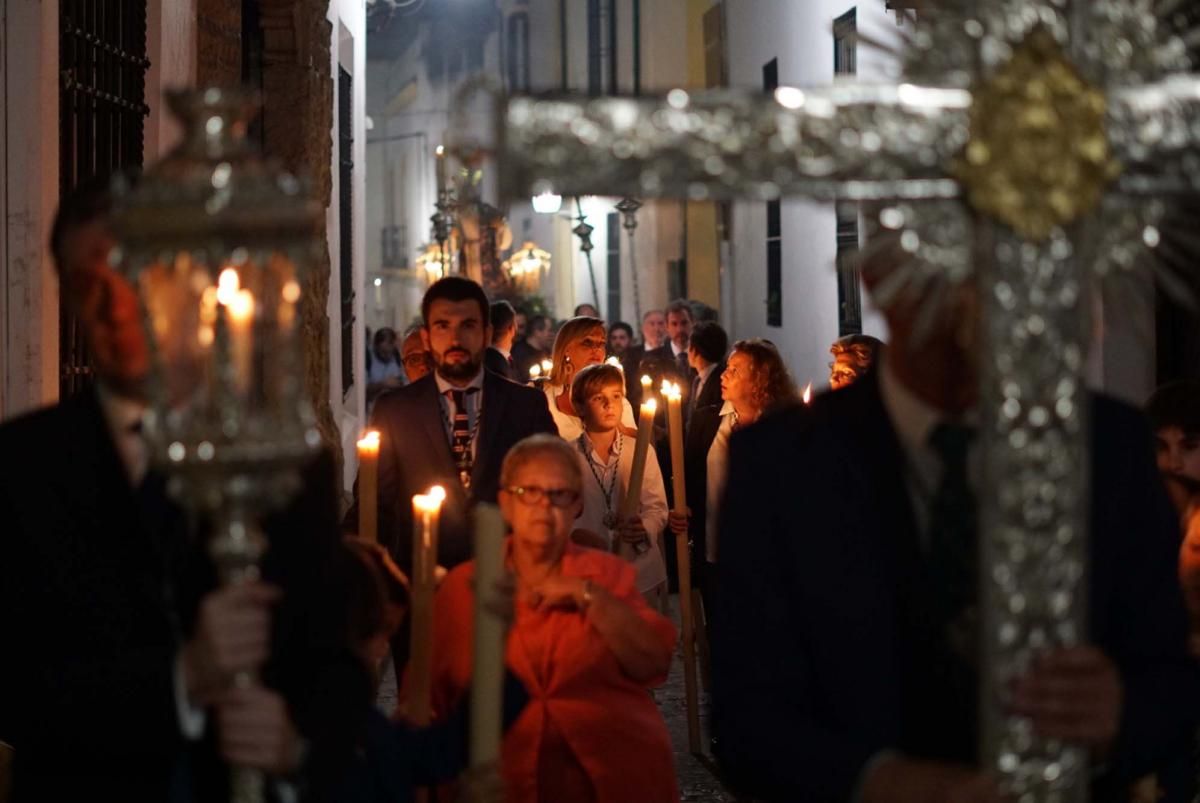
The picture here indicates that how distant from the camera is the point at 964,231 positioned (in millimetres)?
2467

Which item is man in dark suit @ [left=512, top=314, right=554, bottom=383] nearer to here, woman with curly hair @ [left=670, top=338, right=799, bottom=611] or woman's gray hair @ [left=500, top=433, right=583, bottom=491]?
woman with curly hair @ [left=670, top=338, right=799, bottom=611]

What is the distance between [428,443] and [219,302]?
15.7 feet

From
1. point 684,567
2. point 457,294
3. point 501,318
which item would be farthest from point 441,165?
point 457,294

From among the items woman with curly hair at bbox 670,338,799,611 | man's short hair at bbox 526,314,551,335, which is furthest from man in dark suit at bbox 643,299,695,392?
man's short hair at bbox 526,314,551,335

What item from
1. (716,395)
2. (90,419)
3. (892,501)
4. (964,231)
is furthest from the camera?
(716,395)

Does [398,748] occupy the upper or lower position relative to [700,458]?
lower

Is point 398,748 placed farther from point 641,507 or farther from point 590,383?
point 590,383

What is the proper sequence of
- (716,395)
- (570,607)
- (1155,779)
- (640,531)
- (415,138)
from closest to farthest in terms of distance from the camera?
1. (1155,779)
2. (570,607)
3. (640,531)
4. (716,395)
5. (415,138)

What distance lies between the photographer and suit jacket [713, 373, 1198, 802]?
2713 mm

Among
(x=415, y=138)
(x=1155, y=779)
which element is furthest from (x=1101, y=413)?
(x=415, y=138)

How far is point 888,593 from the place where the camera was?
2.73 m

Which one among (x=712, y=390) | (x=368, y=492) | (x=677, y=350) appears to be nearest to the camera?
(x=368, y=492)

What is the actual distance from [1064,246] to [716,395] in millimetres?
8963

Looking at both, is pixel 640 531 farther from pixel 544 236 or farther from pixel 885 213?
pixel 544 236
